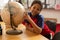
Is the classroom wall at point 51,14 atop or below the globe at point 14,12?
below

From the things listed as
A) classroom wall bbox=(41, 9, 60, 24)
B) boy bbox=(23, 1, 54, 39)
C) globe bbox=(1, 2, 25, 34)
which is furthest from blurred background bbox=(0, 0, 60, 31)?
globe bbox=(1, 2, 25, 34)

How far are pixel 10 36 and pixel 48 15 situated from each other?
2.10 m

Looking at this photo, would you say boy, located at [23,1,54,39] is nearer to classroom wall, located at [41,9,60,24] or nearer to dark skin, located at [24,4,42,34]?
dark skin, located at [24,4,42,34]

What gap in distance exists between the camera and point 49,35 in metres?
2.23

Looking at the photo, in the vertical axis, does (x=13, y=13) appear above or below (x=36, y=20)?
above

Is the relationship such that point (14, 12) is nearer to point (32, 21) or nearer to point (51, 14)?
point (32, 21)

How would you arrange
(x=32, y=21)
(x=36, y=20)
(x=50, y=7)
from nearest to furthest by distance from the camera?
1. (x=32, y=21)
2. (x=36, y=20)
3. (x=50, y=7)

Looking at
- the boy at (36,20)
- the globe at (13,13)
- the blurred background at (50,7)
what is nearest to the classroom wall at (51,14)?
the blurred background at (50,7)

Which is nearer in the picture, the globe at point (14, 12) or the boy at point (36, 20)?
the globe at point (14, 12)

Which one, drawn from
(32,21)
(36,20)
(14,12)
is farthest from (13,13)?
(36,20)

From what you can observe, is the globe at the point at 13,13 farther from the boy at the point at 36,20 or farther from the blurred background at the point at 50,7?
the blurred background at the point at 50,7

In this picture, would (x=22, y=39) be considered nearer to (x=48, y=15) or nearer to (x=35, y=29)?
(x=35, y=29)

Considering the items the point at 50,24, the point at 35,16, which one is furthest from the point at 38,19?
the point at 50,24

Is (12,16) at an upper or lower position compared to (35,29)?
upper
